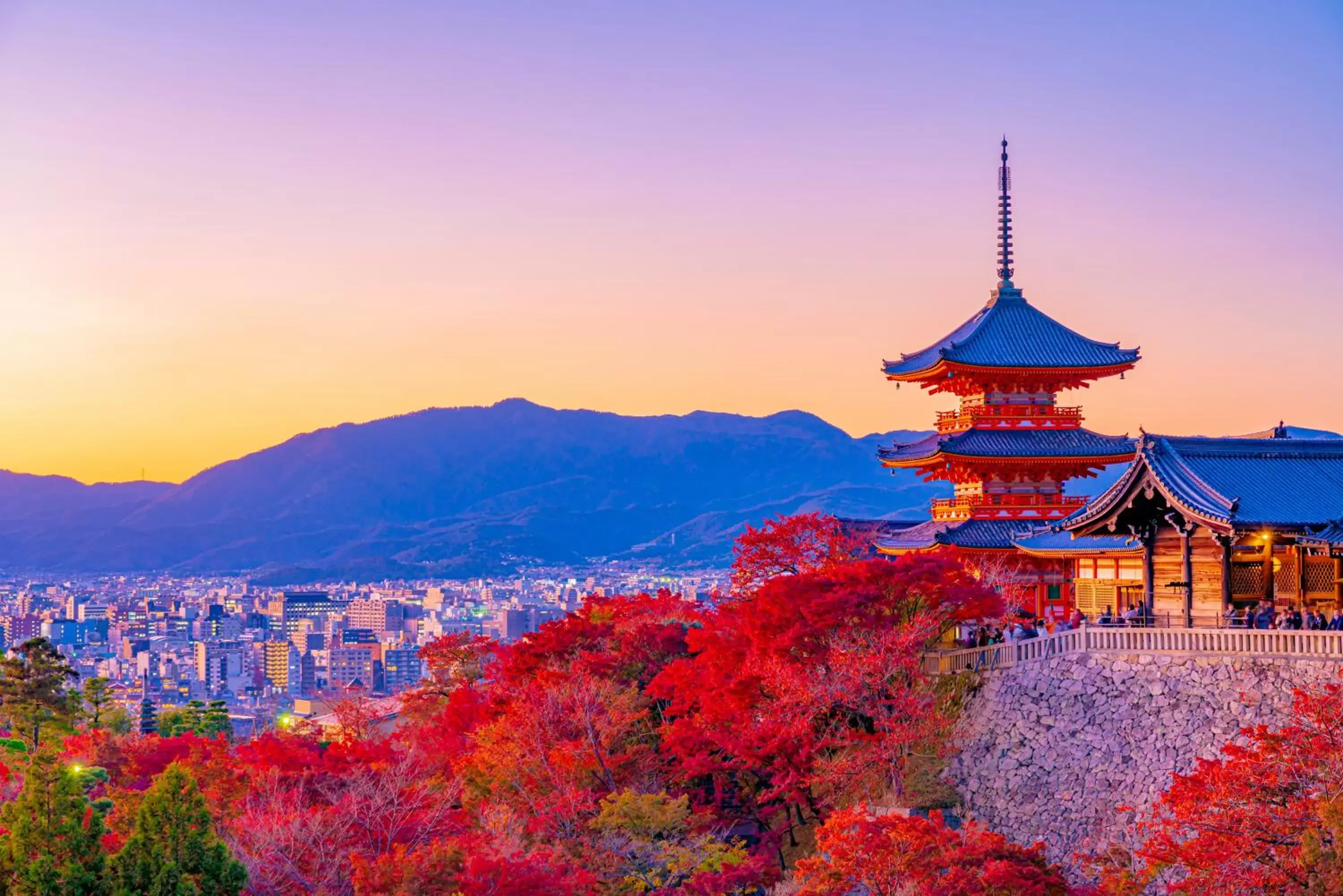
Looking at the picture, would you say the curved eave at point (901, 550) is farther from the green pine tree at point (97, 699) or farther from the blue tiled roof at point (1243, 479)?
the green pine tree at point (97, 699)

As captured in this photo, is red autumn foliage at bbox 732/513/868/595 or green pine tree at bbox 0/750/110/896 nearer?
green pine tree at bbox 0/750/110/896

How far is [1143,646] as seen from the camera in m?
24.4

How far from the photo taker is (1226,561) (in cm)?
2589

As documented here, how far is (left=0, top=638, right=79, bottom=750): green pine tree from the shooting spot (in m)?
42.0

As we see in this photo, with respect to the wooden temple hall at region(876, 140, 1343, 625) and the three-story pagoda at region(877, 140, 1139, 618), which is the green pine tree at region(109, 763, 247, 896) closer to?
the wooden temple hall at region(876, 140, 1343, 625)

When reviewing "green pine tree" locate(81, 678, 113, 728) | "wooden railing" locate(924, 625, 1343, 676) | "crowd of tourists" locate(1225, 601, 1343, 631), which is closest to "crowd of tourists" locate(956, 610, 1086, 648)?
"wooden railing" locate(924, 625, 1343, 676)

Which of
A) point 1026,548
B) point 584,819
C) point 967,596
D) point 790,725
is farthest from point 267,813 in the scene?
point 1026,548

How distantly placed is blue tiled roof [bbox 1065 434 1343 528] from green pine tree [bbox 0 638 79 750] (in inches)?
1089

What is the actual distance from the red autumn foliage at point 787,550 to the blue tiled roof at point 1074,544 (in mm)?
3856

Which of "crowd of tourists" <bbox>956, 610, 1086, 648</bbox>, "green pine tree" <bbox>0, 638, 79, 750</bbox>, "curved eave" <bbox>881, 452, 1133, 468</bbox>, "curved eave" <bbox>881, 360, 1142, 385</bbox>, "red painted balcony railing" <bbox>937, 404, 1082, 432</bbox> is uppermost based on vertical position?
"curved eave" <bbox>881, 360, 1142, 385</bbox>

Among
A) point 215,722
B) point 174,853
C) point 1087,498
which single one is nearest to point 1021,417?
point 1087,498

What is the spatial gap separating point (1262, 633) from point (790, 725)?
7.48 m

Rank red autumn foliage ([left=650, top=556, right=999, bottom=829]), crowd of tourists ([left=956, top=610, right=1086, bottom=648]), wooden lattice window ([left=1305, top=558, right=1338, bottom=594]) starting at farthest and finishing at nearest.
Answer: crowd of tourists ([left=956, top=610, right=1086, bottom=648]) < red autumn foliage ([left=650, top=556, right=999, bottom=829]) < wooden lattice window ([left=1305, top=558, right=1338, bottom=594])

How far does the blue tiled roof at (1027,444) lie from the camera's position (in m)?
37.8
